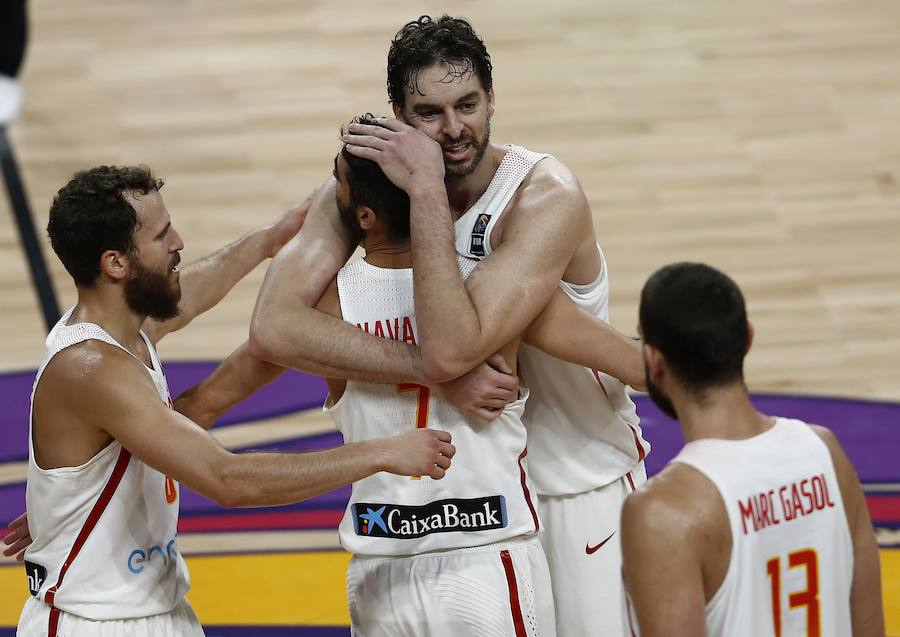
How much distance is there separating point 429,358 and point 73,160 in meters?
6.17

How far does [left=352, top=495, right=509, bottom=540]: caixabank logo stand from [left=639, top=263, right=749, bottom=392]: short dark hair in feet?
2.78

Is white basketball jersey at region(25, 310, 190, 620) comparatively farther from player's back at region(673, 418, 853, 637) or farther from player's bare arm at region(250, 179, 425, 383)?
player's back at region(673, 418, 853, 637)

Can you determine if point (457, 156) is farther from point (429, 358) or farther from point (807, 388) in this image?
point (807, 388)

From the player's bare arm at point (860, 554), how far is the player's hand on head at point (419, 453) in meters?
0.89

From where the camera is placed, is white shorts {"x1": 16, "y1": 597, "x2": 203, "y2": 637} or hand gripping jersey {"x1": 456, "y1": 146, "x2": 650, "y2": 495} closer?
white shorts {"x1": 16, "y1": 597, "x2": 203, "y2": 637}

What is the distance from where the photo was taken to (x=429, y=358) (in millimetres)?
3197

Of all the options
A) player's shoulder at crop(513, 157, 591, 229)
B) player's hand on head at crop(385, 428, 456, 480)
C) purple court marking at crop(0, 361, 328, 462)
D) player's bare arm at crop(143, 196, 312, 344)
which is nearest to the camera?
player's hand on head at crop(385, 428, 456, 480)

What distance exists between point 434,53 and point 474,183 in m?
0.36

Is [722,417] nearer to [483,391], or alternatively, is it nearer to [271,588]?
[483,391]

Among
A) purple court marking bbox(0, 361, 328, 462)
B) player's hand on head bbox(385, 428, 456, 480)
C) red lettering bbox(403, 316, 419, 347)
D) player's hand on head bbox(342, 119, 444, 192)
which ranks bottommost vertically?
purple court marking bbox(0, 361, 328, 462)

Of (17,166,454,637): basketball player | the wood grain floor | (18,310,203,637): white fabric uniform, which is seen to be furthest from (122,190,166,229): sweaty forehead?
the wood grain floor

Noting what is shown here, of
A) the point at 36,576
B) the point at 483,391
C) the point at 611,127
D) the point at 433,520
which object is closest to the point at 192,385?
the point at 36,576

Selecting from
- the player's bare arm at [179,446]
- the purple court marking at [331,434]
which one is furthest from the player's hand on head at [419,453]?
the purple court marking at [331,434]

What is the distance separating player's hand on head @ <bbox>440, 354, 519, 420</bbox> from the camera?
10.6 feet
